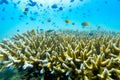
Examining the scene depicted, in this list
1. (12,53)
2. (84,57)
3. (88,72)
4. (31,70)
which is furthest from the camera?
(12,53)

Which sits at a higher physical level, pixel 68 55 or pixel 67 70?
pixel 68 55

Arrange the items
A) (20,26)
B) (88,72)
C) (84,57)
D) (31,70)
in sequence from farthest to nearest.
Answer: (20,26), (31,70), (84,57), (88,72)

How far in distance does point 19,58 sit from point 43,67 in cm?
74

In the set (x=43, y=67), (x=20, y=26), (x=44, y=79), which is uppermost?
(x=20, y=26)

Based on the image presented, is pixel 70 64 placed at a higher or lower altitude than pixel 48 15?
lower

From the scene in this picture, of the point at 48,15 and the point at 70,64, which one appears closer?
the point at 70,64

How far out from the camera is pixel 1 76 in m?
4.78

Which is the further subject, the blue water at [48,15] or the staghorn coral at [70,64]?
the blue water at [48,15]

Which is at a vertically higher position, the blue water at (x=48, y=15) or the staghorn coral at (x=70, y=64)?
the blue water at (x=48, y=15)

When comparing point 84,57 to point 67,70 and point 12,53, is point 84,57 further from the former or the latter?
point 12,53

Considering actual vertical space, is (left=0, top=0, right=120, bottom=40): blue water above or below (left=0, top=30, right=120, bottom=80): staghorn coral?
above

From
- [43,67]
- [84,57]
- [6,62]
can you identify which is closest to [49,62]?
[43,67]

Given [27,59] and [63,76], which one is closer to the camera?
[63,76]

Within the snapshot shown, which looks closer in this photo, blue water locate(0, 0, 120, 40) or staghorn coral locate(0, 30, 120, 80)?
staghorn coral locate(0, 30, 120, 80)
